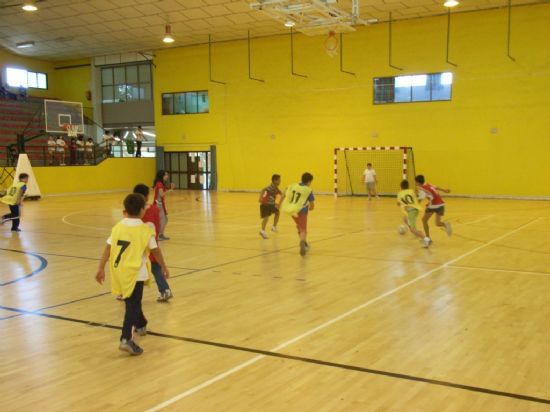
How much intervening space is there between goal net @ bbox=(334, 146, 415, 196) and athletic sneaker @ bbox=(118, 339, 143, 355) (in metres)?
20.4

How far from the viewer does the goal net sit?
24514 millimetres

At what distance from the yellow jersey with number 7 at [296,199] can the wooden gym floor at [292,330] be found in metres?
0.87

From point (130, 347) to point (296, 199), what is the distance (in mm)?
5480

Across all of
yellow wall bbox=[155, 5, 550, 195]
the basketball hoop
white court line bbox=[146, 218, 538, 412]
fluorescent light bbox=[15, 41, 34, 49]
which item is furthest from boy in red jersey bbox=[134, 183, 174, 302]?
fluorescent light bbox=[15, 41, 34, 49]

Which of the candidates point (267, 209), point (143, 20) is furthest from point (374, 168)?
point (267, 209)

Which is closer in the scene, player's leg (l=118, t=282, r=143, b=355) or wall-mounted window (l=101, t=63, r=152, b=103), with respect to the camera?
player's leg (l=118, t=282, r=143, b=355)

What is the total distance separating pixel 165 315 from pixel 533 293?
15.1 ft

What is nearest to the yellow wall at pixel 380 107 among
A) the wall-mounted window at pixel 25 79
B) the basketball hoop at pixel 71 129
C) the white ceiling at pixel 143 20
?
the white ceiling at pixel 143 20

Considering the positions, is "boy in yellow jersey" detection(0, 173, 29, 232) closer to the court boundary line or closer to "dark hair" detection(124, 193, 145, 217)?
the court boundary line

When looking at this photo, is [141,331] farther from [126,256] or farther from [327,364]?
[327,364]

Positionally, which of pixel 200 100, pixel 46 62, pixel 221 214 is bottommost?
pixel 221 214

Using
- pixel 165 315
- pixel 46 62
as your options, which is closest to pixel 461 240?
pixel 165 315

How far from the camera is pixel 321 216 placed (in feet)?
55.2

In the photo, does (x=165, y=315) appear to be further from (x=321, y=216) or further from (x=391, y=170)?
(x=391, y=170)
